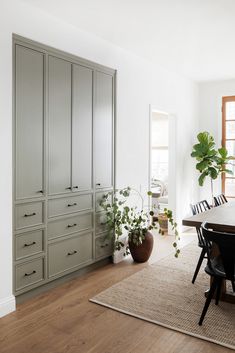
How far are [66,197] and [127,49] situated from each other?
2101 millimetres

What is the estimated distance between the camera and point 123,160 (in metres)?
4.44

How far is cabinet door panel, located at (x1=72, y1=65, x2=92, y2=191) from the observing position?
364 centimetres

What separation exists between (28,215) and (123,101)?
2019 millimetres

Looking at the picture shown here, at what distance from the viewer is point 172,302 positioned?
3152 mm

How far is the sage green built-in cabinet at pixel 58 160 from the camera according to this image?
121 inches

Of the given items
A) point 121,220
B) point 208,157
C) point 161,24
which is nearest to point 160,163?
point 208,157

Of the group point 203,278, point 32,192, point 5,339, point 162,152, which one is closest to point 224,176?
point 162,152

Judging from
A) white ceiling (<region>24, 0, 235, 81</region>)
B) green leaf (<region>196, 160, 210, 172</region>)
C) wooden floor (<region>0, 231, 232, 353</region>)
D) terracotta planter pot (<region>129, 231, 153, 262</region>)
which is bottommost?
wooden floor (<region>0, 231, 232, 353</region>)

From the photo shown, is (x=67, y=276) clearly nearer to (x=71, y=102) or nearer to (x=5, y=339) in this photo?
(x=5, y=339)

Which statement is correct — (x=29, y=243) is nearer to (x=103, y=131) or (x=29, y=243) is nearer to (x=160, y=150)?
(x=103, y=131)

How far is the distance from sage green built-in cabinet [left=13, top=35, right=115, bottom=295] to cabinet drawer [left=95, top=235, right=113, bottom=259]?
0.5 inches

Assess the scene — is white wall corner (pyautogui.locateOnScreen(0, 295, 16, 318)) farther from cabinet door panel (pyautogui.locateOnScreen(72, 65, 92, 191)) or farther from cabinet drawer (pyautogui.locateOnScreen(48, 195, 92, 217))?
cabinet door panel (pyautogui.locateOnScreen(72, 65, 92, 191))

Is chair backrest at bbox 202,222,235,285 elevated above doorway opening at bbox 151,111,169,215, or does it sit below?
below

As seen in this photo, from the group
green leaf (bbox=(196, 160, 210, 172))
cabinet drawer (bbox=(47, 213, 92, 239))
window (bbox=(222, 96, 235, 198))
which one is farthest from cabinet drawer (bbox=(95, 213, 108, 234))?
window (bbox=(222, 96, 235, 198))
